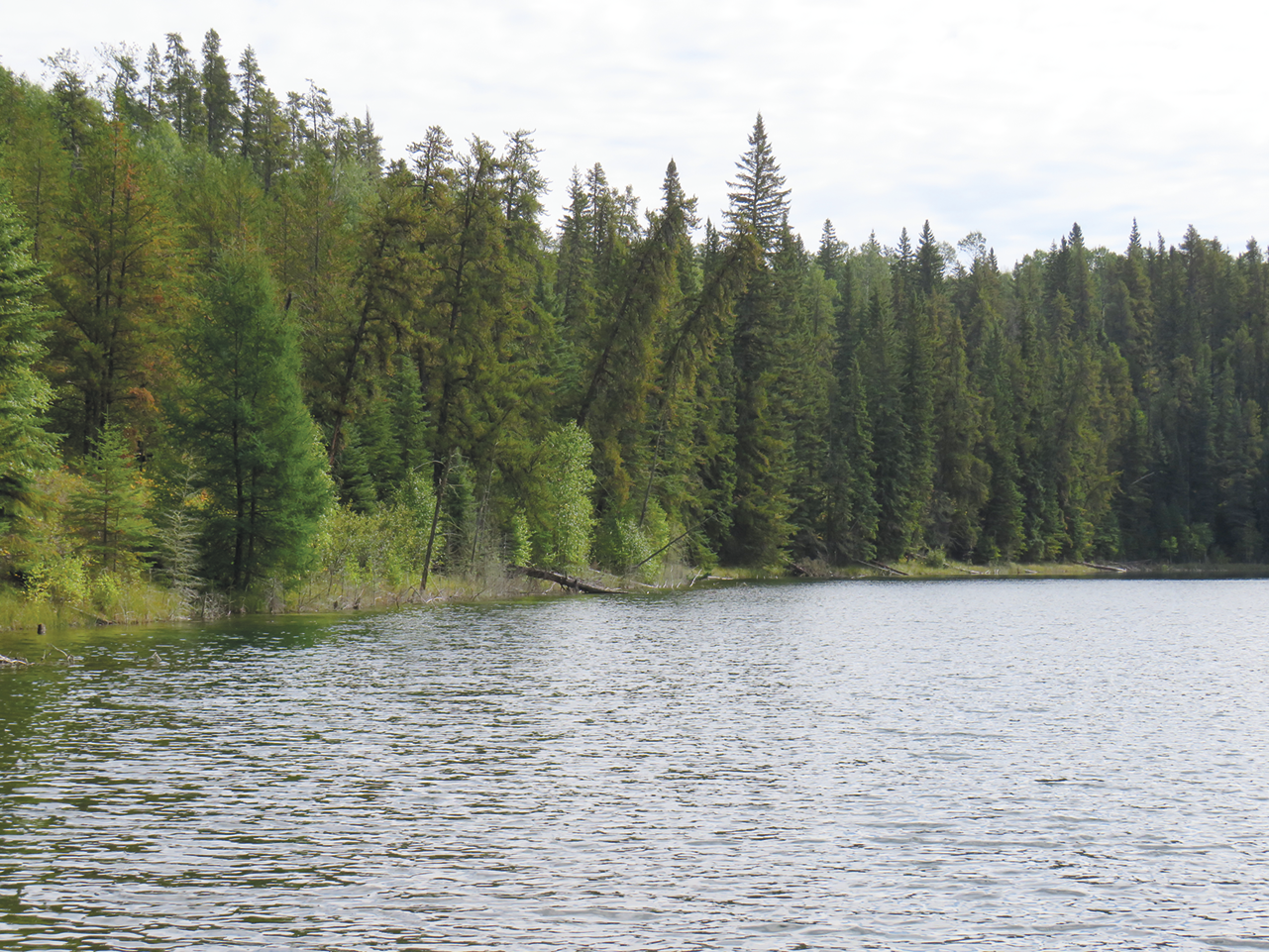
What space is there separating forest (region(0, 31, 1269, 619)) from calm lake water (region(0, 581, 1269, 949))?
9465mm

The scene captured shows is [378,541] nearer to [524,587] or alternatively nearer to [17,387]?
[524,587]

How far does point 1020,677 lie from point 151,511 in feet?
99.9

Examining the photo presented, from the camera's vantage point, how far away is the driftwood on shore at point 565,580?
60531 millimetres

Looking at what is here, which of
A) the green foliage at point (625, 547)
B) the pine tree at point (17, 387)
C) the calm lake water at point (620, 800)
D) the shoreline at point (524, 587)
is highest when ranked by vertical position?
the pine tree at point (17, 387)

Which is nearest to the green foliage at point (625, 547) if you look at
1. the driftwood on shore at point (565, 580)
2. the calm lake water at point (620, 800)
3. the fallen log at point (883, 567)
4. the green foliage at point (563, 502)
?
the driftwood on shore at point (565, 580)

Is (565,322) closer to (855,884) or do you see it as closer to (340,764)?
(340,764)

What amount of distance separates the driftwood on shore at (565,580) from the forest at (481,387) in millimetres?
1478

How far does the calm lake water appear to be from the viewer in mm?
11195

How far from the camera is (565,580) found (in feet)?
204

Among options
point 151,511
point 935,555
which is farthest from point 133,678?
point 935,555

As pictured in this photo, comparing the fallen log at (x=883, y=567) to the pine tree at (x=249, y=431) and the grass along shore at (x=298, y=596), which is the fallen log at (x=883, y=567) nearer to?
the grass along shore at (x=298, y=596)

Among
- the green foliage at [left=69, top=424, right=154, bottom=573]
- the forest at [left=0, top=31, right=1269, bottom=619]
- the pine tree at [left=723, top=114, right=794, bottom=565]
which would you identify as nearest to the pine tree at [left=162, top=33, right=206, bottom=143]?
the forest at [left=0, top=31, right=1269, bottom=619]

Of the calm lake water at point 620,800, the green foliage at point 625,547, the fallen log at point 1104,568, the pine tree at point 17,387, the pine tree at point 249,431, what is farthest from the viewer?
the fallen log at point 1104,568

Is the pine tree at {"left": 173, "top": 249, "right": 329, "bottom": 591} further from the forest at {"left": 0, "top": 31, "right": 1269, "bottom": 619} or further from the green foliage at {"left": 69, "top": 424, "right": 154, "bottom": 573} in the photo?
the green foliage at {"left": 69, "top": 424, "right": 154, "bottom": 573}
